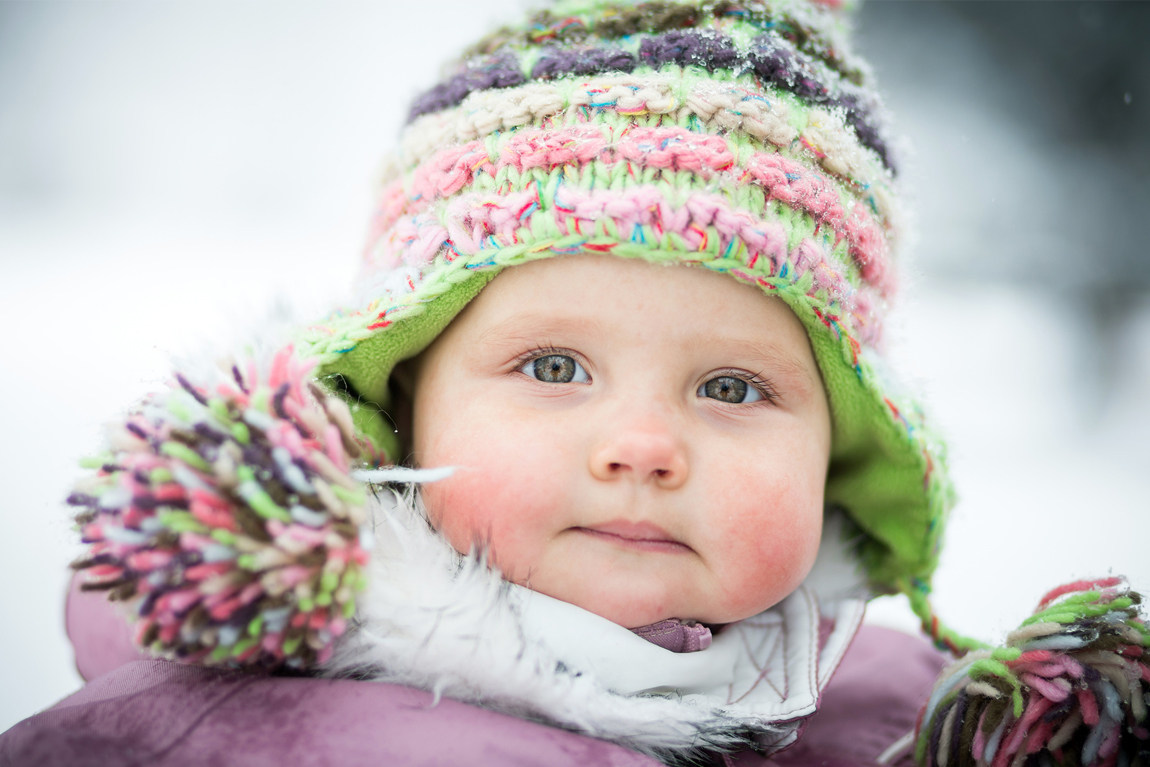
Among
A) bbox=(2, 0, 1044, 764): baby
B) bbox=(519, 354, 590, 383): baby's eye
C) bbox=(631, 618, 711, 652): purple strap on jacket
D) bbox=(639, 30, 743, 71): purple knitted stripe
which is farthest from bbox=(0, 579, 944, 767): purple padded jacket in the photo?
bbox=(639, 30, 743, 71): purple knitted stripe

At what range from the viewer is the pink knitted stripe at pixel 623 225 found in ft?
2.70

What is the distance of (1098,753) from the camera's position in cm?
78

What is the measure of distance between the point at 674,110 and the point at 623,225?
0.18m

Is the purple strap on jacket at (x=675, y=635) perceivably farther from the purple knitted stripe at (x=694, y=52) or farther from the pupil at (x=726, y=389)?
the purple knitted stripe at (x=694, y=52)

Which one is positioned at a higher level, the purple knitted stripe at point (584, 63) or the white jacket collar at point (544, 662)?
the purple knitted stripe at point (584, 63)

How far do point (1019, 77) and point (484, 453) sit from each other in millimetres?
3213

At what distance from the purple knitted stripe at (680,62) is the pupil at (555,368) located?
14.2 inches

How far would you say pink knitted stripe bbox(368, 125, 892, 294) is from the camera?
0.85m

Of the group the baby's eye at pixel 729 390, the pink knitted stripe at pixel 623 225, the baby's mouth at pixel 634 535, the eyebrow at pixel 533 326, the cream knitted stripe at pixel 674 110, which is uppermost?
the cream knitted stripe at pixel 674 110

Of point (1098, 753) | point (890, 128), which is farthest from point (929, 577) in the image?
point (890, 128)

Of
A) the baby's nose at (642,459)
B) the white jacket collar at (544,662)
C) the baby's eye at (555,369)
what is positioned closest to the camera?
the white jacket collar at (544,662)

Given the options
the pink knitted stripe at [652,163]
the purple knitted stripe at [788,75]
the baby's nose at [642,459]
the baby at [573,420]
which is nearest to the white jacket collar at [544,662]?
the baby at [573,420]

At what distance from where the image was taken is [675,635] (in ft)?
2.82

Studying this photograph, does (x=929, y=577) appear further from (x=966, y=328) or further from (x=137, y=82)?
(x=137, y=82)
